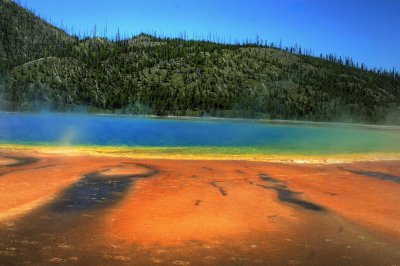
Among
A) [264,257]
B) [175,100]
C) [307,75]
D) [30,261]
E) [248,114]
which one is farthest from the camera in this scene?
[307,75]

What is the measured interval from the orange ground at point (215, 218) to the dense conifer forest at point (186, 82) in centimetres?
7242

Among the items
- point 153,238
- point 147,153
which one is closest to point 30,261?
point 153,238

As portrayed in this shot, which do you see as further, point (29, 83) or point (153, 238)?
point (29, 83)

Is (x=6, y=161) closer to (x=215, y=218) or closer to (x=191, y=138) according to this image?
(x=215, y=218)

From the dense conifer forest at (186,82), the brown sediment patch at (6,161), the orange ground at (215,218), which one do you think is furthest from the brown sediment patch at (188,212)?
the dense conifer forest at (186,82)

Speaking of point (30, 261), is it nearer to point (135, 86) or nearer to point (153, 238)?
point (153, 238)

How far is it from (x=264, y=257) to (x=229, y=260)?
617 mm

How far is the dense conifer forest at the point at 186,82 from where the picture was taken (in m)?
98.4

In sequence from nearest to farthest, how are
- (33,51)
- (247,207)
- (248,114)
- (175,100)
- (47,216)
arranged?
(47,216)
(247,207)
(248,114)
(175,100)
(33,51)

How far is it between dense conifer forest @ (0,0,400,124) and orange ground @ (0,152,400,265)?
72.4 meters

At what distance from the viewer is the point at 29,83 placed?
104250 millimetres

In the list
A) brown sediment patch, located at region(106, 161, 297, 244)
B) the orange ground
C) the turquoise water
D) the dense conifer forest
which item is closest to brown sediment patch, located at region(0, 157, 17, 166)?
the orange ground

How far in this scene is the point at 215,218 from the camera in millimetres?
9766

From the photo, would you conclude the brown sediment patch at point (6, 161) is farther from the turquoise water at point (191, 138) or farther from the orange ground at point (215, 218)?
the turquoise water at point (191, 138)
